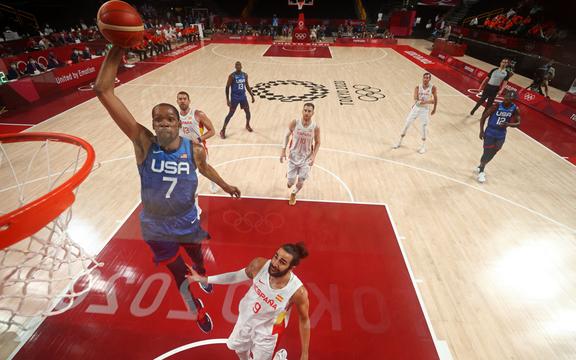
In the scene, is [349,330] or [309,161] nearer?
[349,330]

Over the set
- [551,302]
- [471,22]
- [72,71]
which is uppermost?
[471,22]

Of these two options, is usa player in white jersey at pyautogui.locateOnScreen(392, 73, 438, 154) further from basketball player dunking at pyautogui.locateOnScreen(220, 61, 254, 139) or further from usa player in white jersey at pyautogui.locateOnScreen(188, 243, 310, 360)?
usa player in white jersey at pyautogui.locateOnScreen(188, 243, 310, 360)

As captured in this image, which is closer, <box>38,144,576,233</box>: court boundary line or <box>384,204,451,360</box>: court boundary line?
<box>384,204,451,360</box>: court boundary line

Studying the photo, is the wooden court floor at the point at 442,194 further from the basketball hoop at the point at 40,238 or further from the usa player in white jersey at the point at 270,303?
the usa player in white jersey at the point at 270,303

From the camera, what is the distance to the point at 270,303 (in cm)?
239

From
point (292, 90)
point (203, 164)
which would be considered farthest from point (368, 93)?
point (203, 164)

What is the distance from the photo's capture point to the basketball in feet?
8.37

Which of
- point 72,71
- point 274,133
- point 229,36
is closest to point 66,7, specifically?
point 229,36

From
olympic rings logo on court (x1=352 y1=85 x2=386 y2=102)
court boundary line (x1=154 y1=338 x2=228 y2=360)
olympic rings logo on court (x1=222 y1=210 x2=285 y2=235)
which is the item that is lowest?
court boundary line (x1=154 y1=338 x2=228 y2=360)

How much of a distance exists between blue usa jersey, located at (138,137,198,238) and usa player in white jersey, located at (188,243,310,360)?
65 cm

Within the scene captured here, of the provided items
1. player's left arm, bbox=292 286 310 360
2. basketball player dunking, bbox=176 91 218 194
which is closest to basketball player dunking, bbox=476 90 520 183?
basketball player dunking, bbox=176 91 218 194

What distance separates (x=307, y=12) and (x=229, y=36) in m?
10.5

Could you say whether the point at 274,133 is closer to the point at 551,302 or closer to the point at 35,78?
the point at 551,302

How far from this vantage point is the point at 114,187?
5.97m
